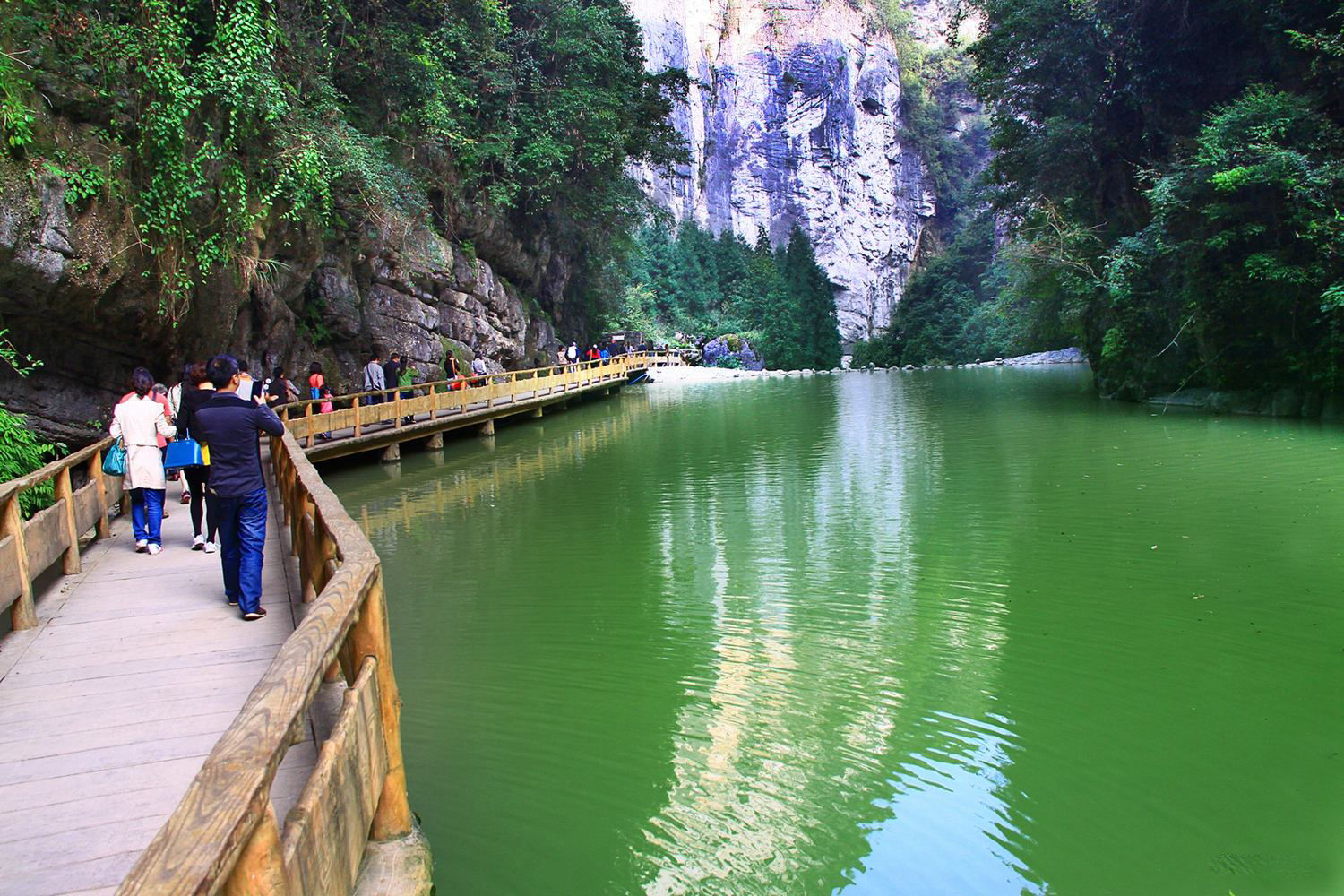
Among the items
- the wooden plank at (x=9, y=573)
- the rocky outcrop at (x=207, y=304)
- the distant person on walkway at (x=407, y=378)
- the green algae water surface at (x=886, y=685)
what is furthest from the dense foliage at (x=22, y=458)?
the distant person on walkway at (x=407, y=378)

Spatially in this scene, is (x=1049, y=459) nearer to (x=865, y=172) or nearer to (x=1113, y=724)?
(x=1113, y=724)

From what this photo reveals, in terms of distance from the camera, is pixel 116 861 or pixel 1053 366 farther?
pixel 1053 366

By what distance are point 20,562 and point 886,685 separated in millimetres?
5142

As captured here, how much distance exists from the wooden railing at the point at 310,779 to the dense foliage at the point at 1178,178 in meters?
17.5

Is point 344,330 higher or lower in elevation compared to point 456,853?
higher

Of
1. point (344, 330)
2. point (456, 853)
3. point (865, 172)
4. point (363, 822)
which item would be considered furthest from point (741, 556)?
point (865, 172)

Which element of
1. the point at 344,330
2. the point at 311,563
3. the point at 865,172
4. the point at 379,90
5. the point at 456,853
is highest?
the point at 865,172

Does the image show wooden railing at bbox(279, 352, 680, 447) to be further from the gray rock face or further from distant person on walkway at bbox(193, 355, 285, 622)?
the gray rock face

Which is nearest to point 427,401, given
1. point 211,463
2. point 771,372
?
point 211,463

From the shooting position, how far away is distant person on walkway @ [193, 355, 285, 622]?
548 cm

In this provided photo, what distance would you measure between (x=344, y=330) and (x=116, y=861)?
68.8 feet

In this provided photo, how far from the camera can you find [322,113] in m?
17.1

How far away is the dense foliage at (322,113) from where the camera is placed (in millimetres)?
11633

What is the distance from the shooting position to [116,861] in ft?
9.61
